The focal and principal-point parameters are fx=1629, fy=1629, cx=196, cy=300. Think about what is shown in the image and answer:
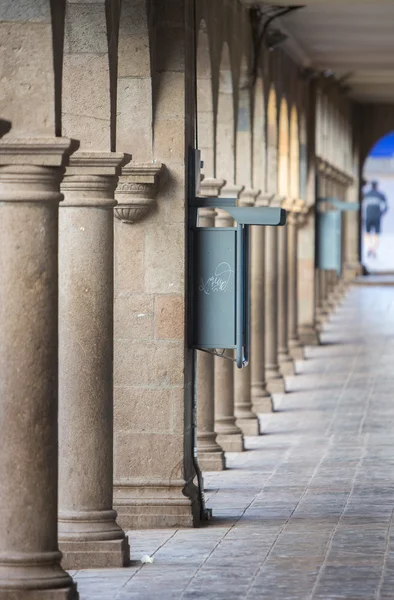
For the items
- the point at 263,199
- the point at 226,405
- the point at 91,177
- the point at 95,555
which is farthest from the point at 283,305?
the point at 91,177

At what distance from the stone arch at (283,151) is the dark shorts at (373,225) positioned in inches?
1082

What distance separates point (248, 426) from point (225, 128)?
321 cm

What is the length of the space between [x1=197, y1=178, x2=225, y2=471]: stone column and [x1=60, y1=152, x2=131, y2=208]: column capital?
150 inches

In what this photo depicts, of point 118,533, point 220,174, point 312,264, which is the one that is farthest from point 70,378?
point 312,264

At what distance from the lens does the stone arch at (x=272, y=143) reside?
20.3 meters

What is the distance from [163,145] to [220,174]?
4.27m

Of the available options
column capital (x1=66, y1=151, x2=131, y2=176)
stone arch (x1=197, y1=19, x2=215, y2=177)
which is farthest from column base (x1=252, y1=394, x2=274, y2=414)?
column capital (x1=66, y1=151, x2=131, y2=176)

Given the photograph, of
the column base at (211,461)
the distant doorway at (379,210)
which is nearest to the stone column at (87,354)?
the column base at (211,461)

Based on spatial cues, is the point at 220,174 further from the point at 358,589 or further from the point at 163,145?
the point at 358,589

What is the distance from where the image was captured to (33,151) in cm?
834

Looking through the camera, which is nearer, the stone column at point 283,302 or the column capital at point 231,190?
the column capital at point 231,190

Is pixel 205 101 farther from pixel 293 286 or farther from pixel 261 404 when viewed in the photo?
pixel 293 286

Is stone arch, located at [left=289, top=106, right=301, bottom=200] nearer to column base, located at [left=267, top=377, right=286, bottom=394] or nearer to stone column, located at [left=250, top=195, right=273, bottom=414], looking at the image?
column base, located at [left=267, top=377, right=286, bottom=394]

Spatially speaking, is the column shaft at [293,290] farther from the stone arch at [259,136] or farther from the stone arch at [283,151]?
the stone arch at [259,136]
